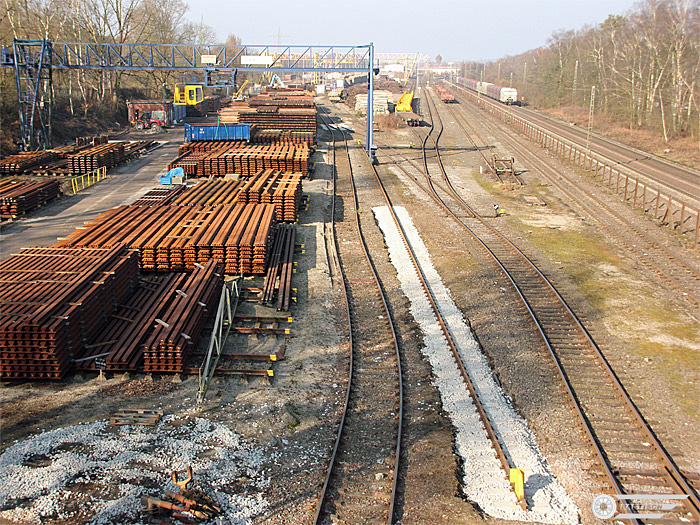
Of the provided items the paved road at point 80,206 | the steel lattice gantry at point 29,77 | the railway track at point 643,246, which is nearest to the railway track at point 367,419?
the railway track at point 643,246

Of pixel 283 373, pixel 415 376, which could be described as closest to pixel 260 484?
pixel 283 373

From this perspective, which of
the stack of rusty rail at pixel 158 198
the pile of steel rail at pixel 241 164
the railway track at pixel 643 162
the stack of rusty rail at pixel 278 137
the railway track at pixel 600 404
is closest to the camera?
the railway track at pixel 600 404

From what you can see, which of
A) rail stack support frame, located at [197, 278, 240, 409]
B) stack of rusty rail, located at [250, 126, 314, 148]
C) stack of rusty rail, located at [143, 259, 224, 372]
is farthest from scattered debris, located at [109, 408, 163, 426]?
stack of rusty rail, located at [250, 126, 314, 148]

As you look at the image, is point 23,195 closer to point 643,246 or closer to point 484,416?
point 484,416

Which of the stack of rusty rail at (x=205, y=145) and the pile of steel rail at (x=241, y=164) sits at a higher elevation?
the stack of rusty rail at (x=205, y=145)

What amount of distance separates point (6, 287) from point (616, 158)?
3346 cm

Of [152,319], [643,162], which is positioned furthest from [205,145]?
[643,162]

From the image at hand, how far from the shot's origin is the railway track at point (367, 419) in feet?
25.0

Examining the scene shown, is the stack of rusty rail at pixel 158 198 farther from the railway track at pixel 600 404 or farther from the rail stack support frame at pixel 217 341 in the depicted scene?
the railway track at pixel 600 404

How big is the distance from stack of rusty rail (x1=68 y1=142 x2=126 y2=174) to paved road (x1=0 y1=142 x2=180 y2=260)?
1.85ft

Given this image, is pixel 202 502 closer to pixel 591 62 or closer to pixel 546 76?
pixel 591 62

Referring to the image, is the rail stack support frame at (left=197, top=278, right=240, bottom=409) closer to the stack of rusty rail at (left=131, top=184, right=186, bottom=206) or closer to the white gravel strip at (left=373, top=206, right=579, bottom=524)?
the white gravel strip at (left=373, top=206, right=579, bottom=524)

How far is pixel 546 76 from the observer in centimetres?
7462

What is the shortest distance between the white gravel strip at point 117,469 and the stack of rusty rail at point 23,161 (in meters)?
23.5
